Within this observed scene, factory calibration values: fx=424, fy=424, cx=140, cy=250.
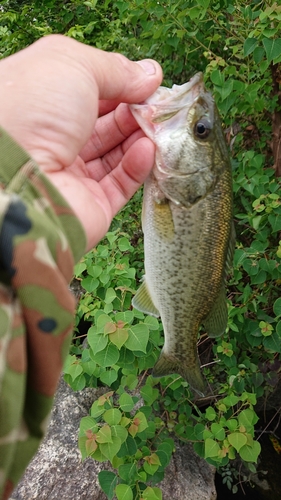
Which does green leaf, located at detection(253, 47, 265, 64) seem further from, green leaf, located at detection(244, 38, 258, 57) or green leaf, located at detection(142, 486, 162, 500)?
green leaf, located at detection(142, 486, 162, 500)

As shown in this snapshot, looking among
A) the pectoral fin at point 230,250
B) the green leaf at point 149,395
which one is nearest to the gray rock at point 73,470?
the green leaf at point 149,395

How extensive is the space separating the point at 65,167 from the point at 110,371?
41.7 inches

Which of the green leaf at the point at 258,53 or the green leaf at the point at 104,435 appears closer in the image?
the green leaf at the point at 104,435

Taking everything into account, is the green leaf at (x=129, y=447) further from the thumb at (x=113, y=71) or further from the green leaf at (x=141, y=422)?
the thumb at (x=113, y=71)

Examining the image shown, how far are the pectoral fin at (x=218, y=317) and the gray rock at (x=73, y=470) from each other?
54.5 inches

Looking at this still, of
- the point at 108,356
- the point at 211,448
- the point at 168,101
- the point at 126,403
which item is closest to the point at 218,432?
the point at 211,448

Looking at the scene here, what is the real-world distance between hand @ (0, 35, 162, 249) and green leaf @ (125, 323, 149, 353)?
1.59 feet

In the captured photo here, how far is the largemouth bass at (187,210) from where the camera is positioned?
5.74 feet

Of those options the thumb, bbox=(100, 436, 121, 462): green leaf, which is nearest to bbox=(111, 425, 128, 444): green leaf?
bbox=(100, 436, 121, 462): green leaf

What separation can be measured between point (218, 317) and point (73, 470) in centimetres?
154

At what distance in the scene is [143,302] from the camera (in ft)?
6.82

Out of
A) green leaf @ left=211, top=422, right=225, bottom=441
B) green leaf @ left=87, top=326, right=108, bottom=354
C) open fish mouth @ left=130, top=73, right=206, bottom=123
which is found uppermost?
open fish mouth @ left=130, top=73, right=206, bottom=123

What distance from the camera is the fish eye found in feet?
5.77

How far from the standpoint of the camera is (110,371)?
2.09 meters
